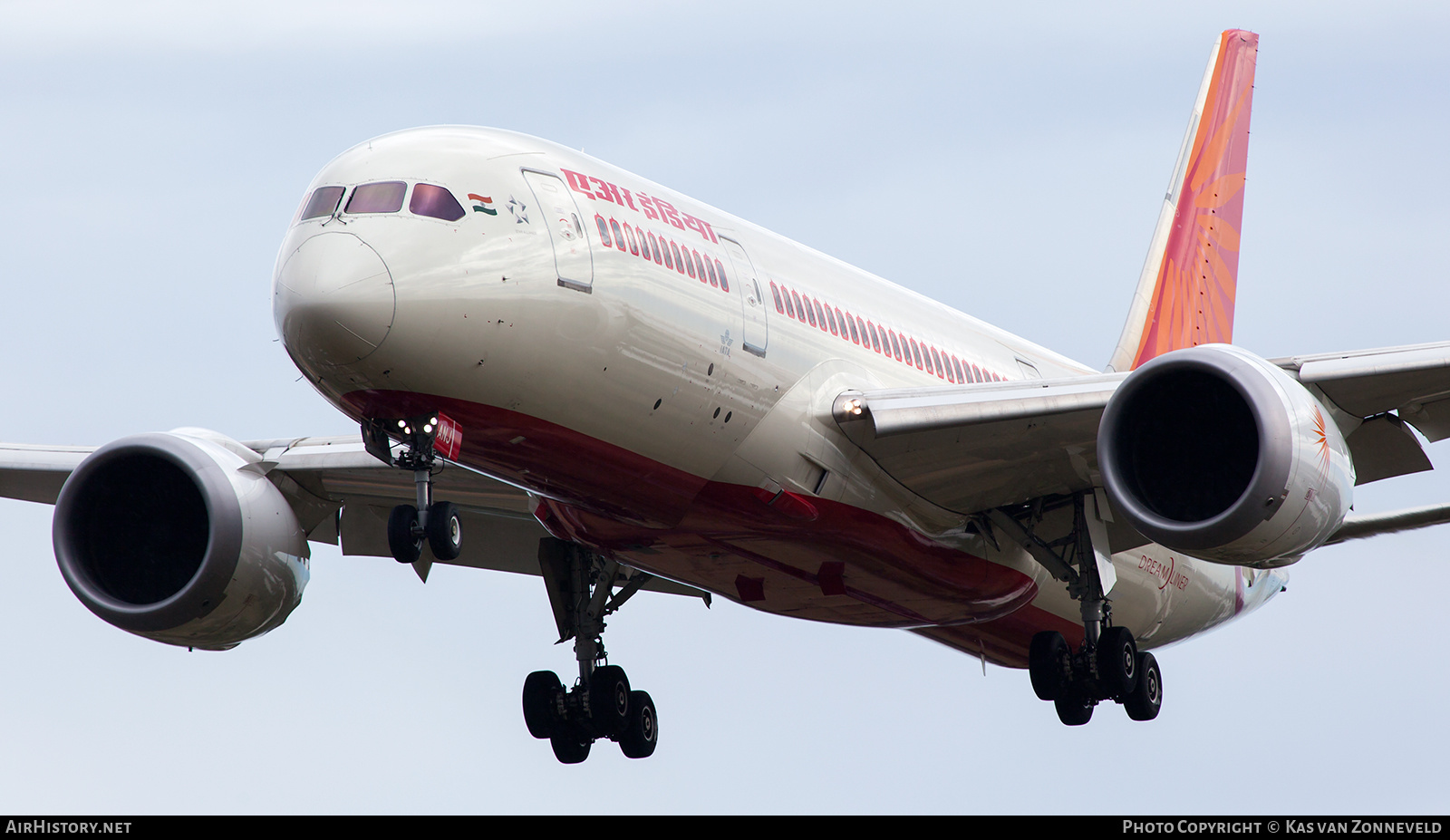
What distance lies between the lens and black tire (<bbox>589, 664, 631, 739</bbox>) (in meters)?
24.1

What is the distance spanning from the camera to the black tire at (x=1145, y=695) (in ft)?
76.7

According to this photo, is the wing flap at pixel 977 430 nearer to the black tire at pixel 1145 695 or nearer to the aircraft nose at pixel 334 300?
the black tire at pixel 1145 695

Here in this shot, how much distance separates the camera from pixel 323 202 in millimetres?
16844

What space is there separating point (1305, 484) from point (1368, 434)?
9.35 ft

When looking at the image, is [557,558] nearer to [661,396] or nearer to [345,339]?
[661,396]

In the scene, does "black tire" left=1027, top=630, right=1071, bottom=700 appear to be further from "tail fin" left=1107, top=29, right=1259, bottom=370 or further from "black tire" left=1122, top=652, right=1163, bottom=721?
"tail fin" left=1107, top=29, right=1259, bottom=370

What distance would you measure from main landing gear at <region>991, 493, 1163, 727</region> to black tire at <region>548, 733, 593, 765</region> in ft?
19.1

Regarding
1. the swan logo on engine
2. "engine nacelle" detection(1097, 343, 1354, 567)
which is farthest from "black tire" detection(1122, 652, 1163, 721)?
"engine nacelle" detection(1097, 343, 1354, 567)

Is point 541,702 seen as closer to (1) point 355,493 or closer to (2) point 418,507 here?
(1) point 355,493

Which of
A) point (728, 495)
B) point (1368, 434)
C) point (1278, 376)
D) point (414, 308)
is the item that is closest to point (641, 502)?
point (728, 495)

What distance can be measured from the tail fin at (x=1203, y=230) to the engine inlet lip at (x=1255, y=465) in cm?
1124

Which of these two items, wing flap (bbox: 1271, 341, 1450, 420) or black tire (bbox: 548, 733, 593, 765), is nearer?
wing flap (bbox: 1271, 341, 1450, 420)

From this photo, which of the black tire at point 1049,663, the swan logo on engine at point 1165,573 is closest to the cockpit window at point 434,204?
the black tire at point 1049,663

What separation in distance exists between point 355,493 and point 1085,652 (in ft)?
30.3
